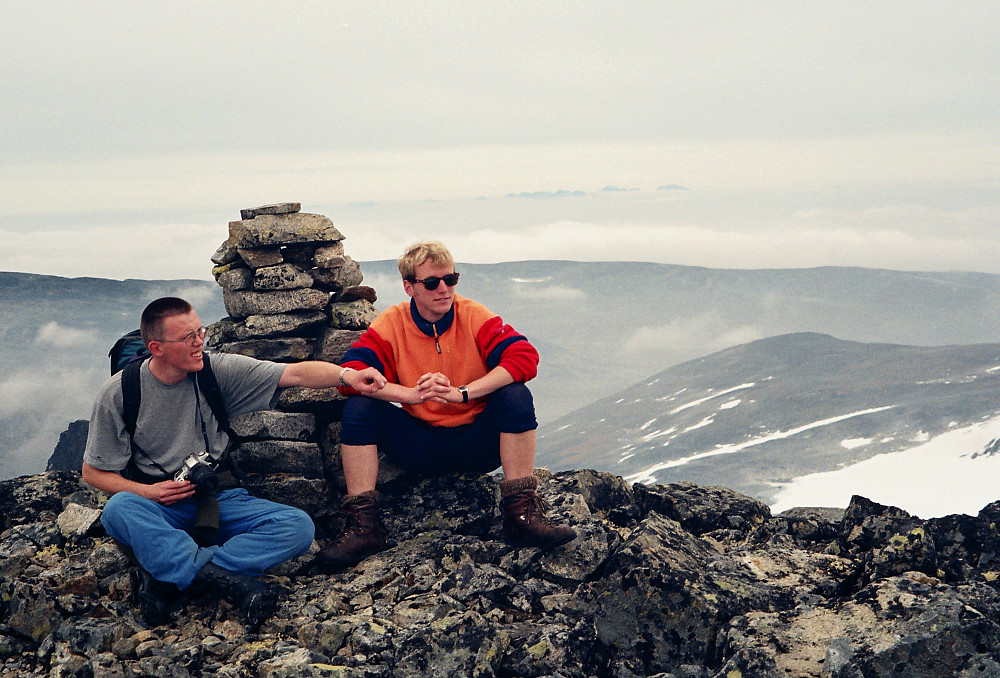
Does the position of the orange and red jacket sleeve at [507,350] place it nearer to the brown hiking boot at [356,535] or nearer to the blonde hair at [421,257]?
the blonde hair at [421,257]

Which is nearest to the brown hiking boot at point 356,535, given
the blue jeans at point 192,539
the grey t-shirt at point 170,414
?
the blue jeans at point 192,539

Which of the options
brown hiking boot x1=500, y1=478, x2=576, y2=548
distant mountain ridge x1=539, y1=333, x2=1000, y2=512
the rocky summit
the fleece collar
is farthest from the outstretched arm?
distant mountain ridge x1=539, y1=333, x2=1000, y2=512

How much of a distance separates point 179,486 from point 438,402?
7.79 ft

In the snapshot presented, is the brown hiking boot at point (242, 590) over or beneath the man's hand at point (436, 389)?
beneath

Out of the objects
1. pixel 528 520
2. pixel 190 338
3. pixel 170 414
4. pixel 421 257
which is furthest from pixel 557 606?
pixel 190 338

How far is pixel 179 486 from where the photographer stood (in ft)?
21.2

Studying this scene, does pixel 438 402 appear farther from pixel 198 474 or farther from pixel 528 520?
pixel 198 474

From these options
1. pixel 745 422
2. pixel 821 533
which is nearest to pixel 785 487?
pixel 745 422

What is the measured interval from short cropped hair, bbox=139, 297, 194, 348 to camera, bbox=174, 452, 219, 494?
3.51ft

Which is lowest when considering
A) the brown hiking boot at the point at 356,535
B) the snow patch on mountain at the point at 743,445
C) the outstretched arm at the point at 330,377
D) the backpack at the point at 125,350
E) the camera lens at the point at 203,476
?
the snow patch on mountain at the point at 743,445

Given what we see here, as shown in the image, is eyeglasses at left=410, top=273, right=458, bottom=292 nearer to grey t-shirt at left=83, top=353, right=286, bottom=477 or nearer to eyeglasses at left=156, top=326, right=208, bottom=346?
grey t-shirt at left=83, top=353, right=286, bottom=477

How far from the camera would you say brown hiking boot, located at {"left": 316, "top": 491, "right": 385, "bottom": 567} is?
7215 mm

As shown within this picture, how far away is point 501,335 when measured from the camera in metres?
7.41

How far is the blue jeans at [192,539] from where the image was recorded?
20.2 ft
